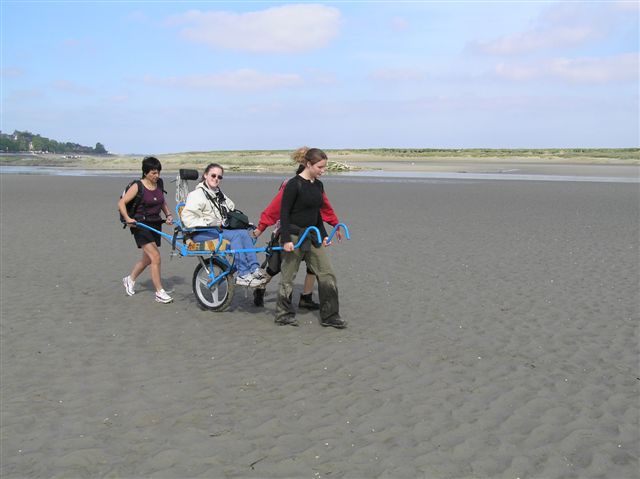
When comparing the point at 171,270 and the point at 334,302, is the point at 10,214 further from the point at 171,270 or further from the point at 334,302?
the point at 334,302

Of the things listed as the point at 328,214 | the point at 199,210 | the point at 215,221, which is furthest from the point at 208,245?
the point at 328,214

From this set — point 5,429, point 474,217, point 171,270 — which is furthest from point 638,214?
point 5,429

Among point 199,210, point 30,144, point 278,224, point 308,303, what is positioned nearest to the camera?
point 199,210

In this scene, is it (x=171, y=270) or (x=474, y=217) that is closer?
(x=171, y=270)

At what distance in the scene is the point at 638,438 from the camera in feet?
15.3

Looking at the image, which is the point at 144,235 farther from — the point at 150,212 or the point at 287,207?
the point at 287,207

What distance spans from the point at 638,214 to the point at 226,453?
1885 centimetres

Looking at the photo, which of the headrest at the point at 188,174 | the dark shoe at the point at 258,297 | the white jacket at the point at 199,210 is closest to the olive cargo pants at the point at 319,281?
the dark shoe at the point at 258,297

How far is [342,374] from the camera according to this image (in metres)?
5.82

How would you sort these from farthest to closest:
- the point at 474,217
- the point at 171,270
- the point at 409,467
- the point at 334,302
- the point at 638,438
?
1. the point at 474,217
2. the point at 171,270
3. the point at 334,302
4. the point at 638,438
5. the point at 409,467

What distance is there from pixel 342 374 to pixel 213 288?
2846mm

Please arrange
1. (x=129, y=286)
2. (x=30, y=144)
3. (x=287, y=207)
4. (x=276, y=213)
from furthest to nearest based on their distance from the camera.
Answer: (x=30, y=144) → (x=129, y=286) → (x=276, y=213) → (x=287, y=207)

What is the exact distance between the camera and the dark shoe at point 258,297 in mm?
8164

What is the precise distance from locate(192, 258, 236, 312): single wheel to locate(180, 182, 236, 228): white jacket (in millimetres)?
537
